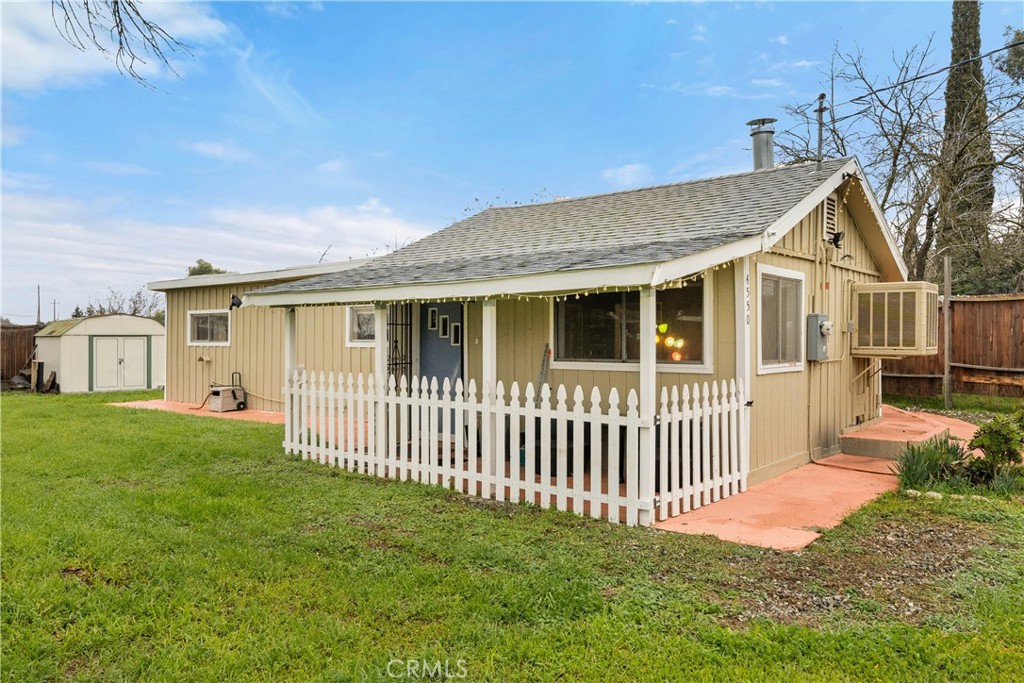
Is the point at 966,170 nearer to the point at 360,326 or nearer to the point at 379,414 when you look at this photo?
the point at 360,326

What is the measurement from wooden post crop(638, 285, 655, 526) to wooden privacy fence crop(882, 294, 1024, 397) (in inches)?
364

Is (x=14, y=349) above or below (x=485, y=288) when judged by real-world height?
below

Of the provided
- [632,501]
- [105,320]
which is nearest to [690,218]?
[632,501]

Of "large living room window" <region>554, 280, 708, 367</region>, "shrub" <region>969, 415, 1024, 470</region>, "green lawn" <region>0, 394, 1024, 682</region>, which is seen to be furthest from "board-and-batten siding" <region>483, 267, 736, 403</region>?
"shrub" <region>969, 415, 1024, 470</region>

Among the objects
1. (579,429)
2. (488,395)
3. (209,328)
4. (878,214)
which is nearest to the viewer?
(579,429)

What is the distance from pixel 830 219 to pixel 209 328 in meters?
12.1

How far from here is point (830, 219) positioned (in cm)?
767

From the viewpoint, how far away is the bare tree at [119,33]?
296 cm

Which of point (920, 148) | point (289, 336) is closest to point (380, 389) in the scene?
point (289, 336)

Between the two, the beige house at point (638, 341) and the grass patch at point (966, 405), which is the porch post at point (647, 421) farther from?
the grass patch at point (966, 405)

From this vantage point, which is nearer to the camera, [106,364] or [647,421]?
[647,421]

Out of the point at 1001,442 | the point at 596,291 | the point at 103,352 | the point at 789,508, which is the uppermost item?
the point at 596,291

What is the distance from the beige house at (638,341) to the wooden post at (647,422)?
0.6 inches

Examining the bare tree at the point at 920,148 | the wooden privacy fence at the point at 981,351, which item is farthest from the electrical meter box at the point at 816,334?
the bare tree at the point at 920,148
